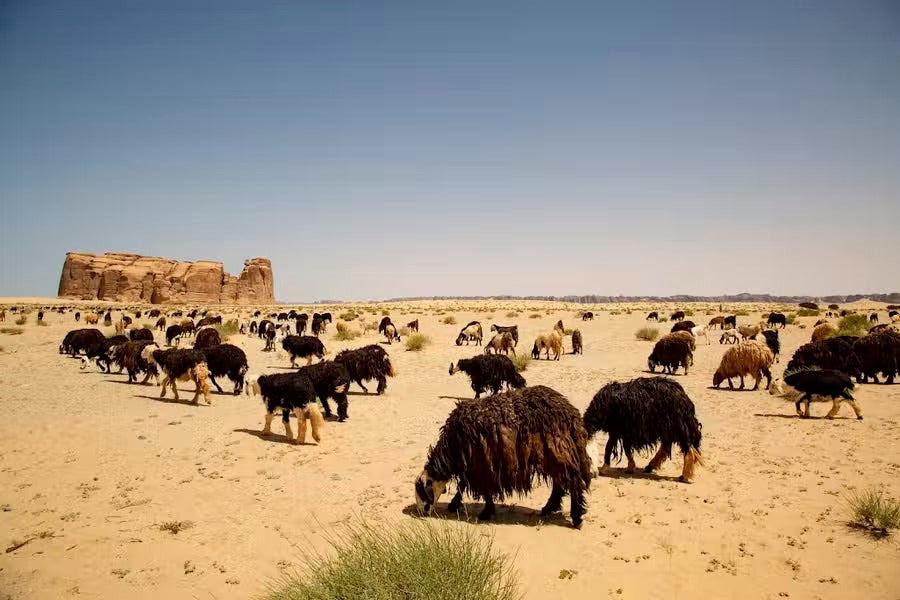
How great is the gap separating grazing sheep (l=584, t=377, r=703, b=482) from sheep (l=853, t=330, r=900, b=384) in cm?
1129

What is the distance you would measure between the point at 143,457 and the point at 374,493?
4.88m

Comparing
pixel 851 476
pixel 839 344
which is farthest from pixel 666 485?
pixel 839 344

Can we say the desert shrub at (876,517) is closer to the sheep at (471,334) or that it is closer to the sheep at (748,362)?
the sheep at (748,362)

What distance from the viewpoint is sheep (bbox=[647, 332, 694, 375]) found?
59.3ft

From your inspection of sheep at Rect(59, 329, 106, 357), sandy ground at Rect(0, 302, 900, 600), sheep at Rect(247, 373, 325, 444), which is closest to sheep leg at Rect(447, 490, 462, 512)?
sandy ground at Rect(0, 302, 900, 600)

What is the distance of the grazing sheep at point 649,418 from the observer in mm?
7566

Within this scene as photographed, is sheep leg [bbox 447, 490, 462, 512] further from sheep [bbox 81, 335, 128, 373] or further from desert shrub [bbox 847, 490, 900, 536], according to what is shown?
sheep [bbox 81, 335, 128, 373]

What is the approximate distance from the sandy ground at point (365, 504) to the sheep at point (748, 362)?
167 centimetres

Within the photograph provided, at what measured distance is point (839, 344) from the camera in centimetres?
1491

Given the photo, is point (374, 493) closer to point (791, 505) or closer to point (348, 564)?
point (348, 564)

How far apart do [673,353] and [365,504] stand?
1475cm

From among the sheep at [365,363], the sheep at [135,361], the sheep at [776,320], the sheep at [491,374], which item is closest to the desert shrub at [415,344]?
the sheep at [365,363]

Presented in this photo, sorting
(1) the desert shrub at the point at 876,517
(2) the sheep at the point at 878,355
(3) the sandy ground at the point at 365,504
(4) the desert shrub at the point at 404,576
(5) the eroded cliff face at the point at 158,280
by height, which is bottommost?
(3) the sandy ground at the point at 365,504

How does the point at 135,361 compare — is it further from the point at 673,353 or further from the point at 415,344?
the point at 673,353
